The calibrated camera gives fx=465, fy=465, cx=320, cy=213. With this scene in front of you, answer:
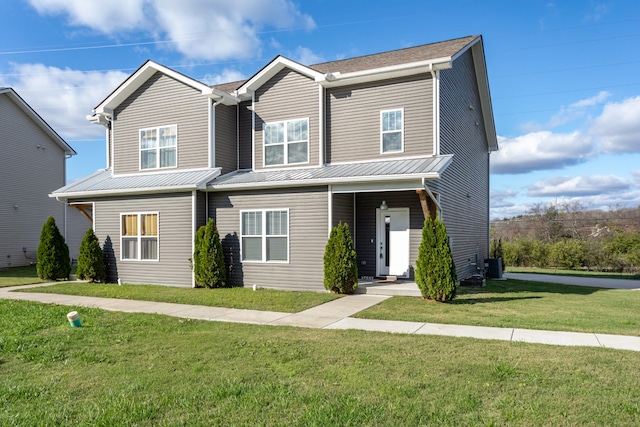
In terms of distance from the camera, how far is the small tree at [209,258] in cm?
1339

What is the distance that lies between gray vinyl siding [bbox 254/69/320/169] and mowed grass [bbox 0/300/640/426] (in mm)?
7931

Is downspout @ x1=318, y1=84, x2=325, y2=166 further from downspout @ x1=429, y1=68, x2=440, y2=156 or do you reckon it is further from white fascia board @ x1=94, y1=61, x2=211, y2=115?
white fascia board @ x1=94, y1=61, x2=211, y2=115

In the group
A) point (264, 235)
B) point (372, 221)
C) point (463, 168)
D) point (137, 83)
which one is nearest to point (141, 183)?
point (137, 83)

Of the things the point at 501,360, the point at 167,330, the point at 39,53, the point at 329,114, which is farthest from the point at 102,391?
the point at 39,53

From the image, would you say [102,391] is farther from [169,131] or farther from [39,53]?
[39,53]

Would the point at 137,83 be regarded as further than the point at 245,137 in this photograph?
Yes

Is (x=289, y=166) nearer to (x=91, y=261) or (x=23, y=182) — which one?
(x=91, y=261)

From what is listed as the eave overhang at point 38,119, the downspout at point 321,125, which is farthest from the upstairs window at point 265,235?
the eave overhang at point 38,119

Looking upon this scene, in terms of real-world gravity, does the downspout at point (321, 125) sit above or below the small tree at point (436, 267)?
above

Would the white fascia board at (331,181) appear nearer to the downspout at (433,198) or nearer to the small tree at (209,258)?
the downspout at (433,198)

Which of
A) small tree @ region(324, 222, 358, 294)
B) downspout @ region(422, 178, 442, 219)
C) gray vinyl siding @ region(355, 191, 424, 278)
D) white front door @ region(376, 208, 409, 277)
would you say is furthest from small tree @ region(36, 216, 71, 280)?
downspout @ region(422, 178, 442, 219)

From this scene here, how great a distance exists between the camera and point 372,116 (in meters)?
13.3

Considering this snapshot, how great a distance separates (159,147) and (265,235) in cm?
514

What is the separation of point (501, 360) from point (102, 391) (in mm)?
4466
